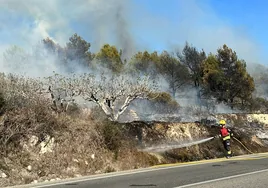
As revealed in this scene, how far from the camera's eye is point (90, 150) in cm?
1437

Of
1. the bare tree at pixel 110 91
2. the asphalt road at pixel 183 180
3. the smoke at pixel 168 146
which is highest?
the bare tree at pixel 110 91

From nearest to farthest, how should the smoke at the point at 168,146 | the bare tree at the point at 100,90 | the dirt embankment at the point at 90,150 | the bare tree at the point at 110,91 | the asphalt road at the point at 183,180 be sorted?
1. the asphalt road at the point at 183,180
2. the dirt embankment at the point at 90,150
3. the smoke at the point at 168,146
4. the bare tree at the point at 100,90
5. the bare tree at the point at 110,91

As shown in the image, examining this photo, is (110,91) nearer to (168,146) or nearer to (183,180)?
(168,146)

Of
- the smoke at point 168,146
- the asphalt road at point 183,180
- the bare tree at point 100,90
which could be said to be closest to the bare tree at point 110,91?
the bare tree at point 100,90

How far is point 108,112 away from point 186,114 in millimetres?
12201

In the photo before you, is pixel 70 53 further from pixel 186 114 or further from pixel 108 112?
pixel 108 112

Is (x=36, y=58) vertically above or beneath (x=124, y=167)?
above

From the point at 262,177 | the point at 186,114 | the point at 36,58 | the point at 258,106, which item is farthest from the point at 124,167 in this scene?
the point at 258,106

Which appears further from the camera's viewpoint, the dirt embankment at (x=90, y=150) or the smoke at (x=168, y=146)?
the smoke at (x=168, y=146)

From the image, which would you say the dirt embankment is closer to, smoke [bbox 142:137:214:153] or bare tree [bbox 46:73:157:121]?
smoke [bbox 142:137:214:153]

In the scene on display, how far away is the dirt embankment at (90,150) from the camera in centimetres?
1218

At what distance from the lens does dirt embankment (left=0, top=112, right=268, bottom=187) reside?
12180mm

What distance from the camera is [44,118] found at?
14148mm

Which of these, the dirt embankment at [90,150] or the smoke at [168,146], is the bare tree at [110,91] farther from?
the smoke at [168,146]
